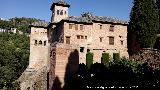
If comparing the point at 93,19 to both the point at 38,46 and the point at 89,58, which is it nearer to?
the point at 89,58

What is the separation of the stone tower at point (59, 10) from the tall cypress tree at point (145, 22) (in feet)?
42.5

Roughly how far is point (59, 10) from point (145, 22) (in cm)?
1583

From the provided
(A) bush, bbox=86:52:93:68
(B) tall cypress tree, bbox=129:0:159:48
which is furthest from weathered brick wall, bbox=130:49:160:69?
(A) bush, bbox=86:52:93:68

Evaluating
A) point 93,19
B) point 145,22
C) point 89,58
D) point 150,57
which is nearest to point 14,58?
point 93,19

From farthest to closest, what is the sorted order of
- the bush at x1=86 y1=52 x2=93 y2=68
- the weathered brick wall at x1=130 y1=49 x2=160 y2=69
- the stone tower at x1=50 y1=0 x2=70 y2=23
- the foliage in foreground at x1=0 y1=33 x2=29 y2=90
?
1. the foliage in foreground at x1=0 y1=33 x2=29 y2=90
2. the stone tower at x1=50 y1=0 x2=70 y2=23
3. the bush at x1=86 y1=52 x2=93 y2=68
4. the weathered brick wall at x1=130 y1=49 x2=160 y2=69

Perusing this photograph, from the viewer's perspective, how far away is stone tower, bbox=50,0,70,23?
4381 cm

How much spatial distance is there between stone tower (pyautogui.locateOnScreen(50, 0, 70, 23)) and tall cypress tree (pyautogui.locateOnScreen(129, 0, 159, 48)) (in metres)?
12.9

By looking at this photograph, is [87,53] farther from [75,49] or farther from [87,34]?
[75,49]

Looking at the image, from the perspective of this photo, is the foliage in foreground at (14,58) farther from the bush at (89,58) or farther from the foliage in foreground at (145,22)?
the foliage in foreground at (145,22)

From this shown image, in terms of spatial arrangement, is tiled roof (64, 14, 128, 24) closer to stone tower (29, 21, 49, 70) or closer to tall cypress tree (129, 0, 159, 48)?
tall cypress tree (129, 0, 159, 48)

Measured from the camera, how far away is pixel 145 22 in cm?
3503

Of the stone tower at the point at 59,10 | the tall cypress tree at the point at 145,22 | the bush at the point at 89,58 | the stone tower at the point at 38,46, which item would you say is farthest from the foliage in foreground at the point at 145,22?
the stone tower at the point at 38,46

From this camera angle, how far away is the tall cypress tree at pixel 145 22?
114ft

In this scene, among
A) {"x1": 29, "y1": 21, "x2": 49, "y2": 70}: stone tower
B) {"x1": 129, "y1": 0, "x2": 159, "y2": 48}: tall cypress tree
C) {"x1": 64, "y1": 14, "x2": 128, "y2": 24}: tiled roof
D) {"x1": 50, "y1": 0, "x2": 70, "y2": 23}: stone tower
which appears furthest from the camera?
{"x1": 29, "y1": 21, "x2": 49, "y2": 70}: stone tower
